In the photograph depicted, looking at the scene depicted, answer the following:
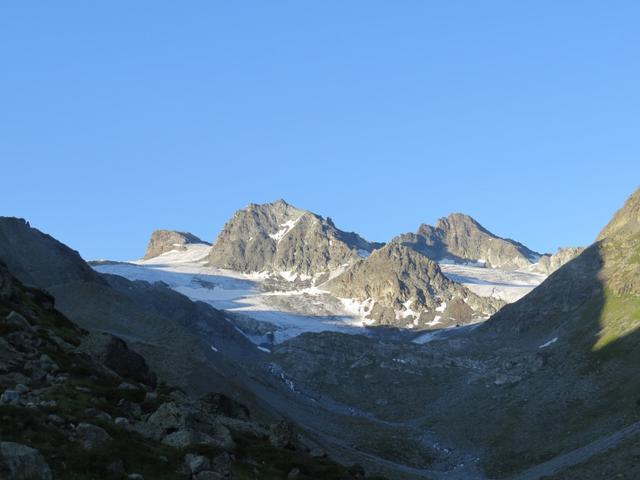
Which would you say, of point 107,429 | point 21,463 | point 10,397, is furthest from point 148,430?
point 21,463

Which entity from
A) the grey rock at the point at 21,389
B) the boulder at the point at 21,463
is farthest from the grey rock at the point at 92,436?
the grey rock at the point at 21,389

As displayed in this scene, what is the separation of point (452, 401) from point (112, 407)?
15999cm

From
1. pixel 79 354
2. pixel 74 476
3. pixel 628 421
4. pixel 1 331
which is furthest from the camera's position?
pixel 628 421

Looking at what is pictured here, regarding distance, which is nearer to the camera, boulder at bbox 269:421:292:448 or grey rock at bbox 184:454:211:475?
grey rock at bbox 184:454:211:475

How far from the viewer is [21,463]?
30.7 metres

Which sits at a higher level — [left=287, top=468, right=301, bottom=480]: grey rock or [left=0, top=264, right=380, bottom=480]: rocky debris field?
[left=0, top=264, right=380, bottom=480]: rocky debris field

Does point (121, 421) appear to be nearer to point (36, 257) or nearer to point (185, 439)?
point (185, 439)

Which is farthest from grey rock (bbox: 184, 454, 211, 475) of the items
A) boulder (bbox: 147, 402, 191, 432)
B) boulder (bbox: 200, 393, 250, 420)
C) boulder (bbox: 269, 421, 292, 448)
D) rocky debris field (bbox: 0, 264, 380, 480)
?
boulder (bbox: 200, 393, 250, 420)

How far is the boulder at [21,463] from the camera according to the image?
1191 inches

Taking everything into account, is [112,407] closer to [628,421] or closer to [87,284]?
[628,421]

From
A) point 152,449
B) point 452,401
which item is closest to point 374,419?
point 452,401

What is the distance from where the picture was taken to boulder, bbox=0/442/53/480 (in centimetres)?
3025

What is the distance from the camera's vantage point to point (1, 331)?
5275cm

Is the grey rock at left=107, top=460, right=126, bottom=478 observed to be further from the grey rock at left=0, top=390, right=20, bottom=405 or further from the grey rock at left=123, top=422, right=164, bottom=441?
the grey rock at left=0, top=390, right=20, bottom=405
